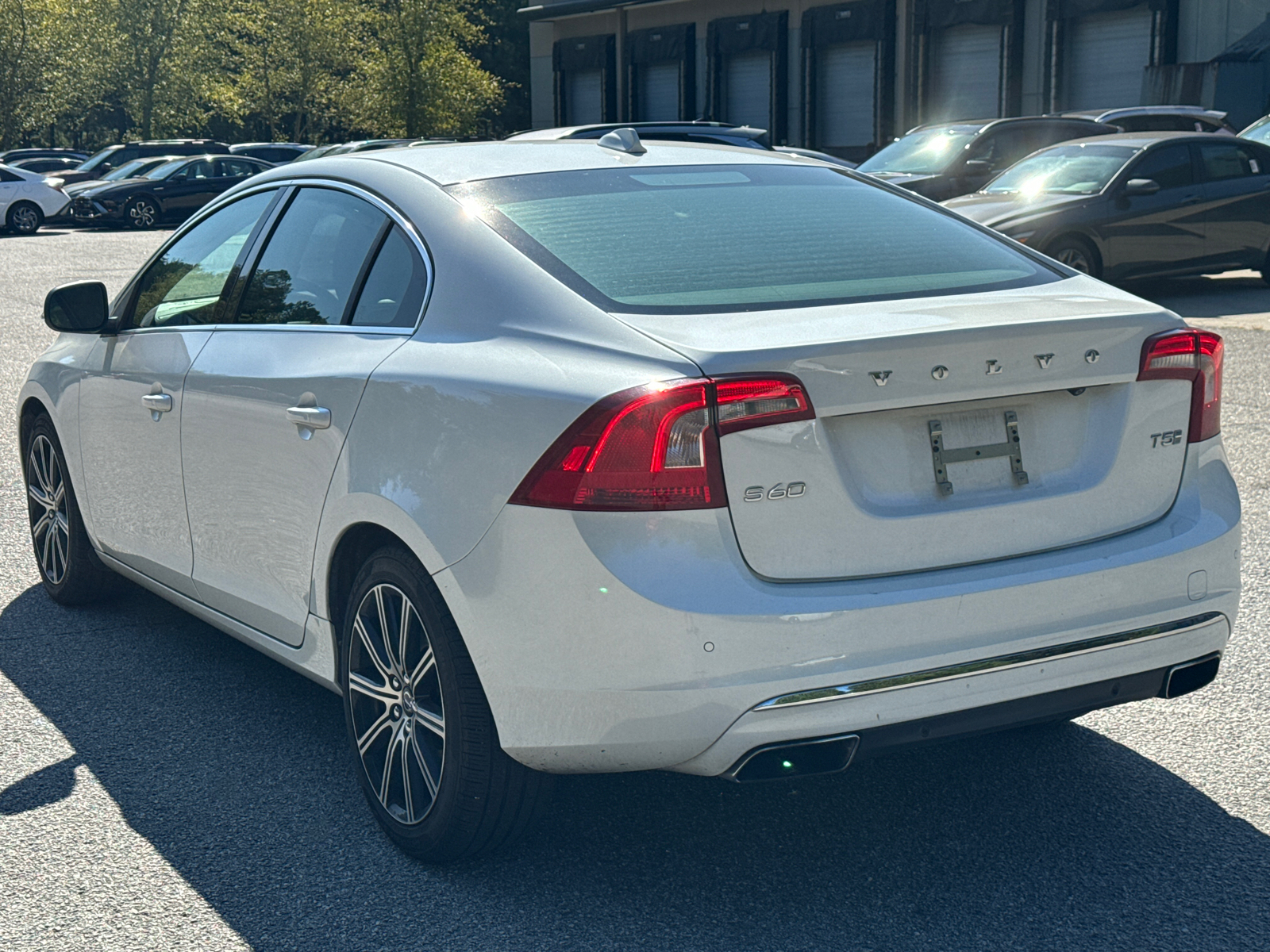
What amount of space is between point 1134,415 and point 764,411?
37.1 inches

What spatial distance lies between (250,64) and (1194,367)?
55126mm

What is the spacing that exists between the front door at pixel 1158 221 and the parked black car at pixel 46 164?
31.5 meters

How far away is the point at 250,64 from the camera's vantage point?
5431cm

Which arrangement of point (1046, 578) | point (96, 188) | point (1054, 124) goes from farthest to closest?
point (96, 188) < point (1054, 124) < point (1046, 578)

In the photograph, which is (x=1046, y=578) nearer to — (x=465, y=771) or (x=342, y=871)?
(x=465, y=771)

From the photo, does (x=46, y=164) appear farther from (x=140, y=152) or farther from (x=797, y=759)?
(x=797, y=759)

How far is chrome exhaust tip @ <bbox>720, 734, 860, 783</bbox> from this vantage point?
2932 mm

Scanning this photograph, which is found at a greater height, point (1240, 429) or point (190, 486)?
point (190, 486)

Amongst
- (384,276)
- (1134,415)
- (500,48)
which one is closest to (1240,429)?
(1134,415)

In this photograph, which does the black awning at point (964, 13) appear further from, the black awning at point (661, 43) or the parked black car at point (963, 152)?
the parked black car at point (963, 152)

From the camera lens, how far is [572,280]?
10.8ft

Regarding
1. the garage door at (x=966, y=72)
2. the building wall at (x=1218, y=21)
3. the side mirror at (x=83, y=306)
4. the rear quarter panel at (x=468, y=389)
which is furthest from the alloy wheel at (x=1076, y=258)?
the garage door at (x=966, y=72)

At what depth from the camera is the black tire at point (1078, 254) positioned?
46.0 ft

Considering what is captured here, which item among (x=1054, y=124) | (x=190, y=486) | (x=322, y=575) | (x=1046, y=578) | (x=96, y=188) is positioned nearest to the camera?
(x=1046, y=578)
